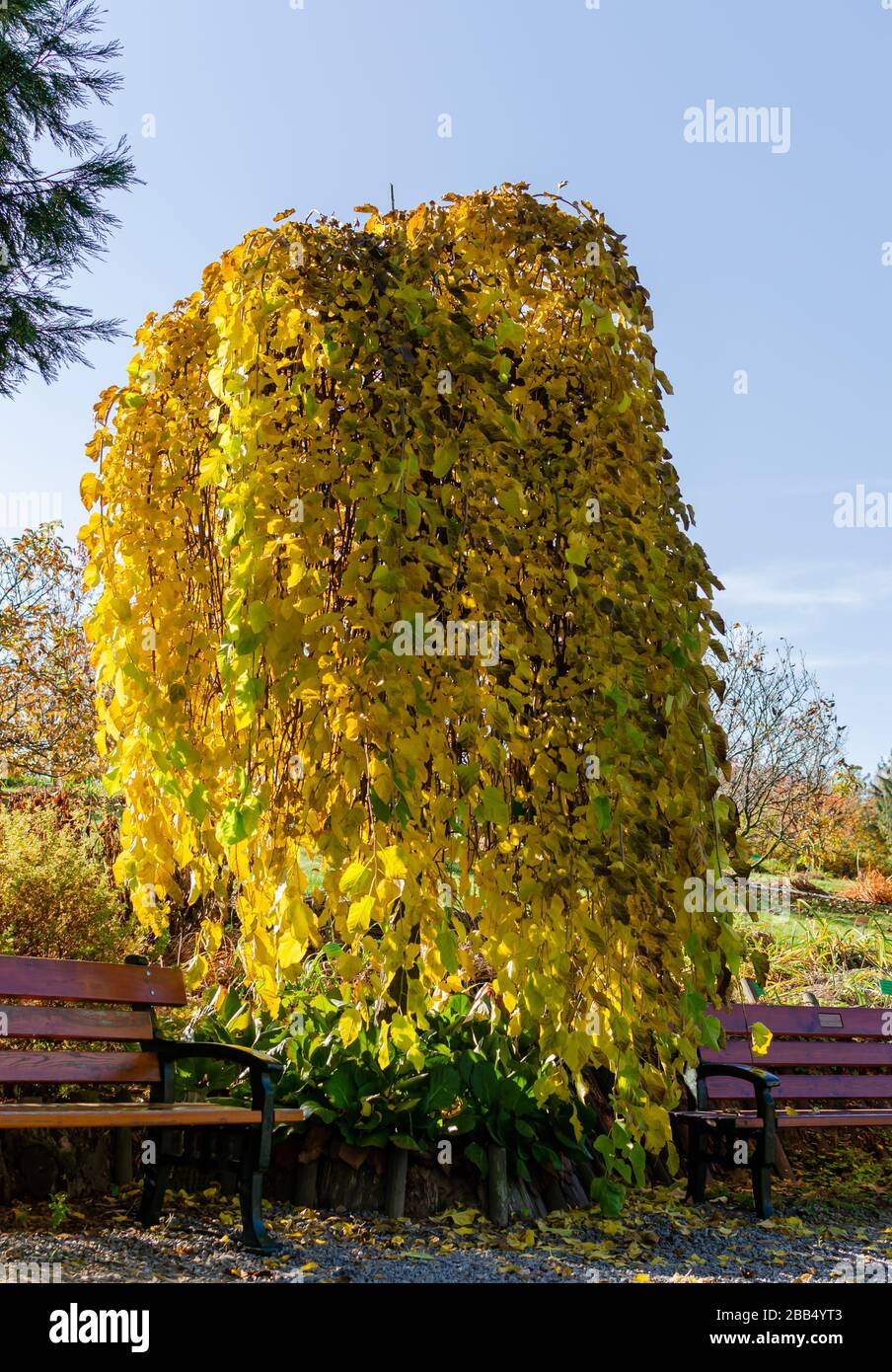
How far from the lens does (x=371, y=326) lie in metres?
2.95

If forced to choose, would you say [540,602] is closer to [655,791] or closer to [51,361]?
[655,791]

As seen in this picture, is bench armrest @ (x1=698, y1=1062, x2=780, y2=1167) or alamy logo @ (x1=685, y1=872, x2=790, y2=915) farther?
bench armrest @ (x1=698, y1=1062, x2=780, y2=1167)

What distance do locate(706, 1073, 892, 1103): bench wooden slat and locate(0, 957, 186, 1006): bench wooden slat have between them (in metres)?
1.85

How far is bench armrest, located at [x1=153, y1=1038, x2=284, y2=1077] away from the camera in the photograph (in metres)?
3.06

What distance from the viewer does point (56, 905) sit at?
13.7 feet

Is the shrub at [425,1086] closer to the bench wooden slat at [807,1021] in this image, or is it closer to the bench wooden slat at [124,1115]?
the bench wooden slat at [124,1115]

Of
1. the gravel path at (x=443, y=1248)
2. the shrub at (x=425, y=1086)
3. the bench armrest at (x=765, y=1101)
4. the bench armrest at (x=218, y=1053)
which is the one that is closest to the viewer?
the gravel path at (x=443, y=1248)

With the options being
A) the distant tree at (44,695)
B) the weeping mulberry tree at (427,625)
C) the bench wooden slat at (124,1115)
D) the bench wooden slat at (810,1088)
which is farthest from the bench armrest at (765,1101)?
the distant tree at (44,695)

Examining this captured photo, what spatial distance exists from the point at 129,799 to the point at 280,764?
0.52m

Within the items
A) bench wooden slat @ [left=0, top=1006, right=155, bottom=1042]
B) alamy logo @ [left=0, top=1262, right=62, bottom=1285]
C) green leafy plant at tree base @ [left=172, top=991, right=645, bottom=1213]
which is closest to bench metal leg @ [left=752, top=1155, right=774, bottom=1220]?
green leafy plant at tree base @ [left=172, top=991, right=645, bottom=1213]
